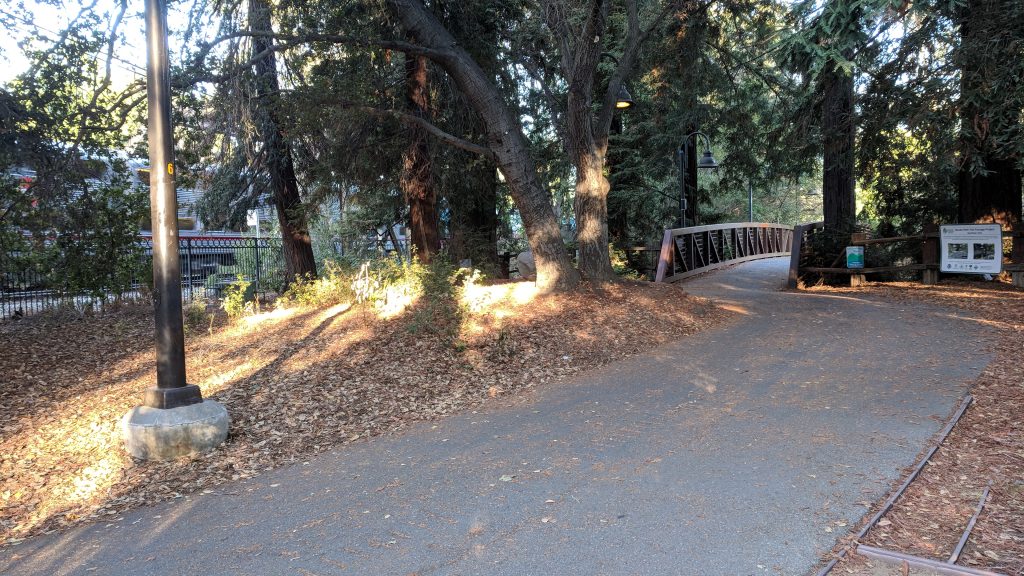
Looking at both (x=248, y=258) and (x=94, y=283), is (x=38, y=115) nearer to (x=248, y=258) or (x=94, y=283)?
(x=94, y=283)

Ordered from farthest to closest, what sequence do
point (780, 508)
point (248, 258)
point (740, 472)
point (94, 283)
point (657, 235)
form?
point (657, 235) < point (248, 258) < point (94, 283) < point (740, 472) < point (780, 508)

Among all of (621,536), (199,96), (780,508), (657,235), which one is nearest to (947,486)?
(780,508)

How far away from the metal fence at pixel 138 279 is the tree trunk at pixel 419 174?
151 inches

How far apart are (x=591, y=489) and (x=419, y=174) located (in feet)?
35.5

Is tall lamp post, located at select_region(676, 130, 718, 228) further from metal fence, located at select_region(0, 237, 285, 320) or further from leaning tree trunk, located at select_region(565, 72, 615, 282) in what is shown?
metal fence, located at select_region(0, 237, 285, 320)

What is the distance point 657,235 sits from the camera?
2173 centimetres

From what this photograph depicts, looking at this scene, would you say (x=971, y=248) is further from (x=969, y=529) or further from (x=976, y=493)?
(x=969, y=529)

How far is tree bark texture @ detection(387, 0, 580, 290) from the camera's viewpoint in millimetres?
10641

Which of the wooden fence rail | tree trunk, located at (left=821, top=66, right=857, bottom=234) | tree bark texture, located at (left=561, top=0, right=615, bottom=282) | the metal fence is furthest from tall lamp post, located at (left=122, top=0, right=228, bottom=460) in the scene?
the wooden fence rail

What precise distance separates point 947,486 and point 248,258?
62.8 feet

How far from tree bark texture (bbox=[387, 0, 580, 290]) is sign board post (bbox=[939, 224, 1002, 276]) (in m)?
7.31

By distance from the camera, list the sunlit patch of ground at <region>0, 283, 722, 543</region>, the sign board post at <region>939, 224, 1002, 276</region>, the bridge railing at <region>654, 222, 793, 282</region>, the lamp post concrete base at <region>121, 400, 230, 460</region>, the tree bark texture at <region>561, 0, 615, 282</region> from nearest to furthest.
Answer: the sunlit patch of ground at <region>0, 283, 722, 543</region> → the lamp post concrete base at <region>121, 400, 230, 460</region> → the tree bark texture at <region>561, 0, 615, 282</region> → the sign board post at <region>939, 224, 1002, 276</region> → the bridge railing at <region>654, 222, 793, 282</region>

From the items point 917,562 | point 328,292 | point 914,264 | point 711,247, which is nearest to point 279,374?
point 328,292

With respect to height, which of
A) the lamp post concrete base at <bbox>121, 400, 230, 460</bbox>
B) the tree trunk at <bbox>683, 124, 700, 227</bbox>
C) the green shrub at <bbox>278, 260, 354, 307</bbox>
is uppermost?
Result: the tree trunk at <bbox>683, 124, 700, 227</bbox>
